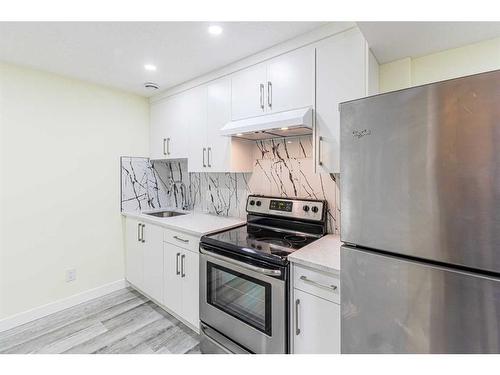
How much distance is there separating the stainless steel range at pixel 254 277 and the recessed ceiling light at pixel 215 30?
4.30 feet

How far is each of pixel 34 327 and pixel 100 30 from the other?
2535 millimetres

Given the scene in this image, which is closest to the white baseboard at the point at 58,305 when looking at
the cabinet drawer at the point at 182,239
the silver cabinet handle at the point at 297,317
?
the cabinet drawer at the point at 182,239

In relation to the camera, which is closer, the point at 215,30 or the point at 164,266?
the point at 215,30

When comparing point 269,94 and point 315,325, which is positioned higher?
point 269,94

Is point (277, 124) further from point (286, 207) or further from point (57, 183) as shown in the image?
point (57, 183)

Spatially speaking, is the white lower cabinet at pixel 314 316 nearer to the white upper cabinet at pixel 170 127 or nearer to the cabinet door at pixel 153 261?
the cabinet door at pixel 153 261

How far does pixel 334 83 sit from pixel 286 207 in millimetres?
973

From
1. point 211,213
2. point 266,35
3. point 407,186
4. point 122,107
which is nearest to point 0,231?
point 122,107

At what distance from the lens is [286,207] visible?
202 cm

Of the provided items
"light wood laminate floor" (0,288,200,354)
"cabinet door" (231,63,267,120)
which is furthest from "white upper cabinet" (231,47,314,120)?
"light wood laminate floor" (0,288,200,354)

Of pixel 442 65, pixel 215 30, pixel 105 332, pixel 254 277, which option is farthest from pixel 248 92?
pixel 105 332

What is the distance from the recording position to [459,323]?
0.82m
